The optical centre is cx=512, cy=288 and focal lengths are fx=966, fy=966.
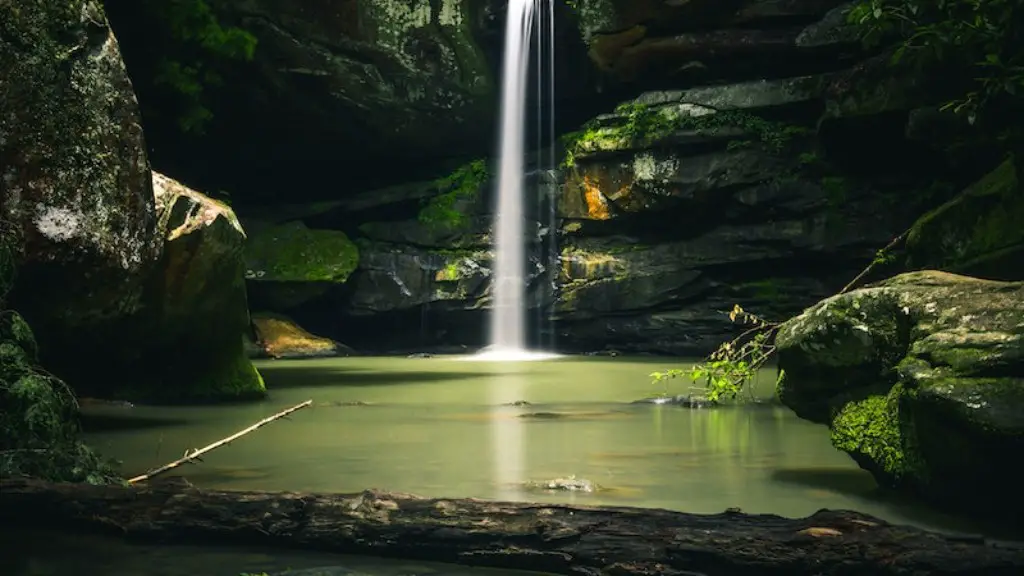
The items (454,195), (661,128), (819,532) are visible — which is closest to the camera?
(819,532)

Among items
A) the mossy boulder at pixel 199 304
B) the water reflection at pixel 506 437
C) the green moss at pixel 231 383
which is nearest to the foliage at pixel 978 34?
the water reflection at pixel 506 437

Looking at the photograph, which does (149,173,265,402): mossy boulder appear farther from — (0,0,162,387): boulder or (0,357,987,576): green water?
(0,0,162,387): boulder

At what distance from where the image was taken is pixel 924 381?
439cm

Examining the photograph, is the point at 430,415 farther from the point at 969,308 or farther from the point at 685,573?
the point at 685,573

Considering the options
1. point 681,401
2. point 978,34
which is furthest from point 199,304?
point 978,34

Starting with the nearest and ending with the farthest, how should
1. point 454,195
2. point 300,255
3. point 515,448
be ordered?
point 515,448, point 300,255, point 454,195

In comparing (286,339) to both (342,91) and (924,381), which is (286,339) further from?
(924,381)

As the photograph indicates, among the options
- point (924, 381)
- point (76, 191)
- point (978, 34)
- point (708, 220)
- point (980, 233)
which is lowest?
point (924, 381)

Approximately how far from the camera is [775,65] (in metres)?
21.4

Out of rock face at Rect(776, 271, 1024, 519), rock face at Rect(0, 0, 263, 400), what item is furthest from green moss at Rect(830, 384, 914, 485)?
rock face at Rect(0, 0, 263, 400)

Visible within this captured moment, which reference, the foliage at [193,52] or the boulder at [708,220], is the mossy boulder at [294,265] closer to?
the foliage at [193,52]

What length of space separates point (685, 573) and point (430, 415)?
5891 mm

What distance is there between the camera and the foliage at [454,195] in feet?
78.0

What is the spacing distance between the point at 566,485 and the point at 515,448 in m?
1.57
